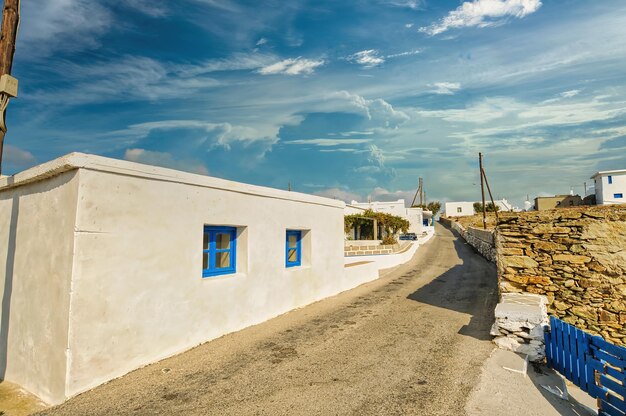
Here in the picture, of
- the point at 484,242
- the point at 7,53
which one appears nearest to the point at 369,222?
the point at 484,242

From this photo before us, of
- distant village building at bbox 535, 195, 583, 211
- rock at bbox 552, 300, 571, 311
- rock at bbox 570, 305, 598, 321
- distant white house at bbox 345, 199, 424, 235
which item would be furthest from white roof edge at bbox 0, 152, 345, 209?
distant village building at bbox 535, 195, 583, 211

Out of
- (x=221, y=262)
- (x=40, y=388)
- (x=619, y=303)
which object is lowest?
(x=40, y=388)

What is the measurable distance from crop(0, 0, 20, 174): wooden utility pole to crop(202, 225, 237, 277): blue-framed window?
3.33 meters

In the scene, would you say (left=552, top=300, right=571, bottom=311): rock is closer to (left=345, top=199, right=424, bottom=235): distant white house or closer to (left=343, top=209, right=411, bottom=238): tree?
(left=343, top=209, right=411, bottom=238): tree

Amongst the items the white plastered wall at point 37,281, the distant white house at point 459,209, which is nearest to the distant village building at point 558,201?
the distant white house at point 459,209

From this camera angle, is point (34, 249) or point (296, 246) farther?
point (296, 246)

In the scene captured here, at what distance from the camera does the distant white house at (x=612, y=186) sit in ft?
121

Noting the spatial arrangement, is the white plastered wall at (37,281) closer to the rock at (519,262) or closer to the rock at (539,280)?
the rock at (519,262)

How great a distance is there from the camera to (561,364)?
5.12 metres

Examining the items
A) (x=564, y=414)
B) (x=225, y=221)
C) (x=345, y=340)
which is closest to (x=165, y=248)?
(x=225, y=221)

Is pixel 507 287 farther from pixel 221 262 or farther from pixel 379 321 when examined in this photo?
pixel 221 262

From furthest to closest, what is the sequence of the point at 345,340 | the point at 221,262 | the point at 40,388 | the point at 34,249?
the point at 221,262 < the point at 345,340 < the point at 34,249 < the point at 40,388

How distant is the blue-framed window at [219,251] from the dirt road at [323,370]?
1.34 metres

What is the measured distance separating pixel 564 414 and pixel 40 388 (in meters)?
6.71
